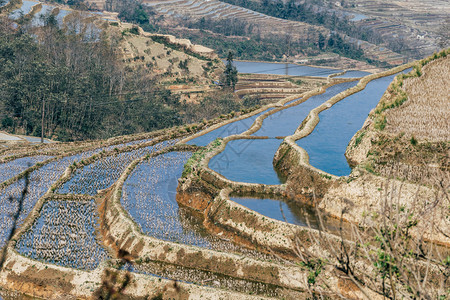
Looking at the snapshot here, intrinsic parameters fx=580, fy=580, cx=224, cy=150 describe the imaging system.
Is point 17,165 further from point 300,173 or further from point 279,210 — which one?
point 279,210

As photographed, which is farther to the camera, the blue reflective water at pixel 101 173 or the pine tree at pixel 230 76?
A: the pine tree at pixel 230 76

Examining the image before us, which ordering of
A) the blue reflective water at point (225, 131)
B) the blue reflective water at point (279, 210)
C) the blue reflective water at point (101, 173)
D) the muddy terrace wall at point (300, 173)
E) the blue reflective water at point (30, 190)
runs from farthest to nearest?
the blue reflective water at point (225, 131)
the blue reflective water at point (101, 173)
the blue reflective water at point (30, 190)
the muddy terrace wall at point (300, 173)
the blue reflective water at point (279, 210)

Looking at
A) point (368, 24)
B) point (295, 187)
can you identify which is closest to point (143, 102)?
point (295, 187)

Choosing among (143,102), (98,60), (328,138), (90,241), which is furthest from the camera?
(98,60)

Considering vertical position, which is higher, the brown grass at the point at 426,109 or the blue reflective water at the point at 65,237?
the brown grass at the point at 426,109

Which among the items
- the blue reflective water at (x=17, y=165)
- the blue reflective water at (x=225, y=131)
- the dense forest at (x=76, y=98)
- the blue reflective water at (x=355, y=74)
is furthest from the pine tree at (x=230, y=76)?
the blue reflective water at (x=17, y=165)

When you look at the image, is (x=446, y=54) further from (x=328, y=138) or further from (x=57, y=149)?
(x=57, y=149)

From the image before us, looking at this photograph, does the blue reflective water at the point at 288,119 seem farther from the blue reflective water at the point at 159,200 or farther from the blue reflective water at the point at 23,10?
the blue reflective water at the point at 23,10
